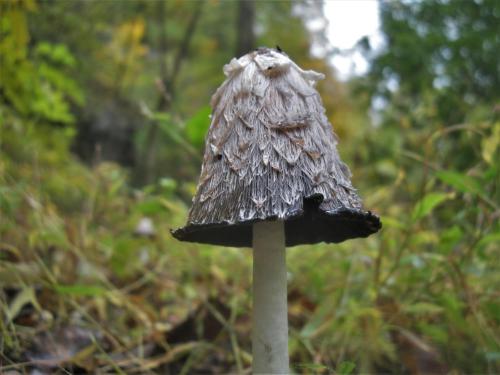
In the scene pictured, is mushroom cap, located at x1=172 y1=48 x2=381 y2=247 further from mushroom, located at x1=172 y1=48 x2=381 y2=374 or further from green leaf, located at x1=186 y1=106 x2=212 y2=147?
green leaf, located at x1=186 y1=106 x2=212 y2=147

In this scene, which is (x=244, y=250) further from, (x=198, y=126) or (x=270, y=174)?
(x=270, y=174)

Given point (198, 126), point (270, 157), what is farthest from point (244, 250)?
point (270, 157)

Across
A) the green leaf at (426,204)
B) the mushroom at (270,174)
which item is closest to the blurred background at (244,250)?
the green leaf at (426,204)

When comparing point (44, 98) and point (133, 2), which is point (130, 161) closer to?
point (133, 2)

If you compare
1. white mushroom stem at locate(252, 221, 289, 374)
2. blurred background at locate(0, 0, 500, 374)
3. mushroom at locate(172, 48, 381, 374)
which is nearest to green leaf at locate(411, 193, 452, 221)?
blurred background at locate(0, 0, 500, 374)

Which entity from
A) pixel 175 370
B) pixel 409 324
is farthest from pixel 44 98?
pixel 409 324
